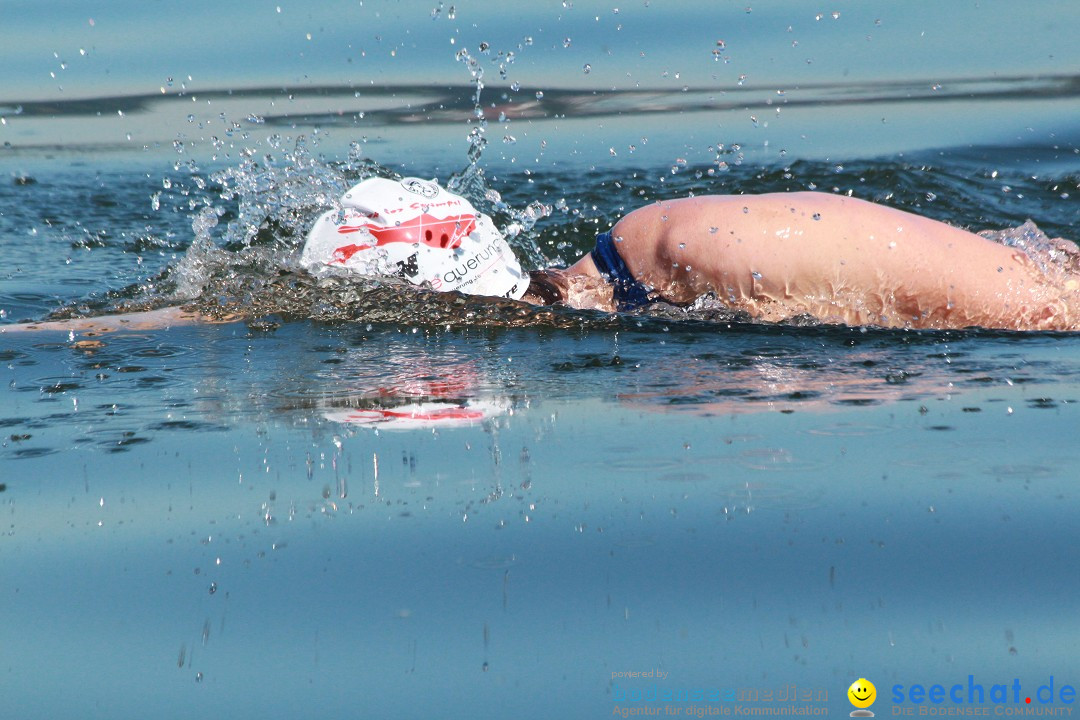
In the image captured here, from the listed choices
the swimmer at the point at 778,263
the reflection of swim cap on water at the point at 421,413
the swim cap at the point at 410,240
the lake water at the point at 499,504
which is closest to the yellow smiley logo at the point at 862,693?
the lake water at the point at 499,504

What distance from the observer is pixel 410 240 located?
4.62 m

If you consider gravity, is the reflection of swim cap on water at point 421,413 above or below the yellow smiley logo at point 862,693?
above

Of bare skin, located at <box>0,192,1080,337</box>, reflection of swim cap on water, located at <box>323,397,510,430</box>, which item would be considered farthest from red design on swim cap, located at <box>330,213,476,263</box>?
reflection of swim cap on water, located at <box>323,397,510,430</box>

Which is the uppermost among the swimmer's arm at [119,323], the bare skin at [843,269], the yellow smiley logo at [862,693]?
the bare skin at [843,269]

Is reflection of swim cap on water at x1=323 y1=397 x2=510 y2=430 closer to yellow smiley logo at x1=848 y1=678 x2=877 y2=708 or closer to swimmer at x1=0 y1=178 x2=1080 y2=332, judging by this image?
swimmer at x1=0 y1=178 x2=1080 y2=332

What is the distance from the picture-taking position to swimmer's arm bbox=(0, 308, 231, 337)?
430 cm

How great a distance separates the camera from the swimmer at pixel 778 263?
424 cm

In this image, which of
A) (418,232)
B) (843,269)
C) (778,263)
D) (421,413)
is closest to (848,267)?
(843,269)

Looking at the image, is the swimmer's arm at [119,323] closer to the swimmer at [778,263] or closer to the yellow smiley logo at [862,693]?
the swimmer at [778,263]

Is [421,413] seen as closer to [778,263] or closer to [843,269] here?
[778,263]

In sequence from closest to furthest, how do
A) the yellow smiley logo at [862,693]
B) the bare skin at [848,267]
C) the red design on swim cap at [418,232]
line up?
the yellow smiley logo at [862,693] < the bare skin at [848,267] < the red design on swim cap at [418,232]

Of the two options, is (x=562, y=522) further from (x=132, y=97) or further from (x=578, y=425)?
(x=132, y=97)

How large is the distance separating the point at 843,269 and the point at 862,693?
260 cm

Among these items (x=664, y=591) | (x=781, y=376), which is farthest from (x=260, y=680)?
(x=781, y=376)
